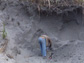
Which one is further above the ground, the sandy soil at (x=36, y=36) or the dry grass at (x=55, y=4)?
the dry grass at (x=55, y=4)

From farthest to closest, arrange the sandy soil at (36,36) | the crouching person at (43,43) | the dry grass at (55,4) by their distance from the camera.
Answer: the dry grass at (55,4), the crouching person at (43,43), the sandy soil at (36,36)

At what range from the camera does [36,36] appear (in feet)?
20.6

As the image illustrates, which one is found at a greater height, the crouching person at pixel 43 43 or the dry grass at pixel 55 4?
the dry grass at pixel 55 4

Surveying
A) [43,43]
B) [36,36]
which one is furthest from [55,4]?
[43,43]

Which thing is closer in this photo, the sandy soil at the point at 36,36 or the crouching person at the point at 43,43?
the sandy soil at the point at 36,36

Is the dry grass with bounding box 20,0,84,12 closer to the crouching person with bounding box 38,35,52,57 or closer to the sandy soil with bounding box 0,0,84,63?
the sandy soil with bounding box 0,0,84,63

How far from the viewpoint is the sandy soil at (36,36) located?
5.42m

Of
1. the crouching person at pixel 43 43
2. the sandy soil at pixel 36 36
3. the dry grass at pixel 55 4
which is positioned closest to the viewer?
the sandy soil at pixel 36 36

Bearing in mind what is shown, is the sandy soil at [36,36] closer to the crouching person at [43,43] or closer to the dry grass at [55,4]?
the crouching person at [43,43]

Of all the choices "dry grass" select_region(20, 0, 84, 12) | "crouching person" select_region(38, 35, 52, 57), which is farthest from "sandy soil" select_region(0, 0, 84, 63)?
"dry grass" select_region(20, 0, 84, 12)

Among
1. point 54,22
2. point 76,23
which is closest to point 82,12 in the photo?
point 76,23

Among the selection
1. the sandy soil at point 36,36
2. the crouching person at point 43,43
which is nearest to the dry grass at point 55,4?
the sandy soil at point 36,36

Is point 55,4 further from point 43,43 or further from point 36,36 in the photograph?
point 43,43

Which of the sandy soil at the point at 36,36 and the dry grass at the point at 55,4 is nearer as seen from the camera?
the sandy soil at the point at 36,36
